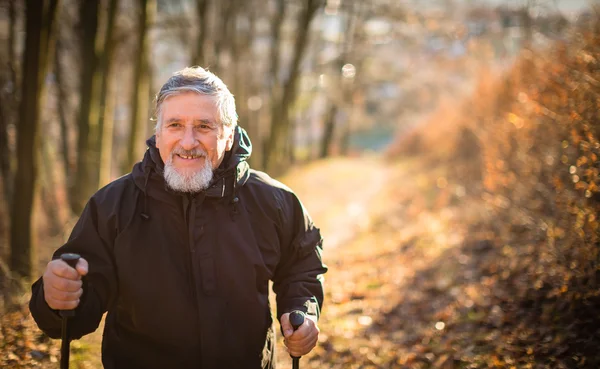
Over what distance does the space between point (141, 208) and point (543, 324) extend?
3886 millimetres

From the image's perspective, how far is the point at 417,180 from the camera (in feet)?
50.2

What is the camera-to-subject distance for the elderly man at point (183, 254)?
262 centimetres

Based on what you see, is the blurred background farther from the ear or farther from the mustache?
the ear

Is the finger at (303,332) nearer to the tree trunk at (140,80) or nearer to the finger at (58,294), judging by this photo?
the finger at (58,294)

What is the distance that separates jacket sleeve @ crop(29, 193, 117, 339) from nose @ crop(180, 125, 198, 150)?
0.54m

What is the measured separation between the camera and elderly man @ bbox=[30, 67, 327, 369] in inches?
103

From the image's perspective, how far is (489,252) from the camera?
23.4 feet

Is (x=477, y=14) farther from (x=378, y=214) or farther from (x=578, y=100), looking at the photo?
(x=578, y=100)

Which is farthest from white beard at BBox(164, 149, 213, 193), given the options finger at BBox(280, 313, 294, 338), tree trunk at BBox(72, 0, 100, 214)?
tree trunk at BBox(72, 0, 100, 214)

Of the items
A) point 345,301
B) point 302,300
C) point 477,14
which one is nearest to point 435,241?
point 345,301

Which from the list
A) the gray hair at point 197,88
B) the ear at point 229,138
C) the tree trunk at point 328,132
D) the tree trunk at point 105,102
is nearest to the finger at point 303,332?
the ear at point 229,138

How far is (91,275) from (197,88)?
3.73 ft

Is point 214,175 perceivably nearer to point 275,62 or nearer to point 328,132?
point 275,62

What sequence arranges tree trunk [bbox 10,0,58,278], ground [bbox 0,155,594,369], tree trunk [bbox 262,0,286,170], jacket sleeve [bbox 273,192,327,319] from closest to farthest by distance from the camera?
jacket sleeve [bbox 273,192,327,319] → ground [bbox 0,155,594,369] → tree trunk [bbox 10,0,58,278] → tree trunk [bbox 262,0,286,170]
